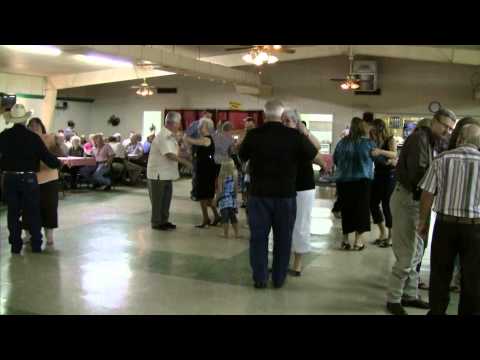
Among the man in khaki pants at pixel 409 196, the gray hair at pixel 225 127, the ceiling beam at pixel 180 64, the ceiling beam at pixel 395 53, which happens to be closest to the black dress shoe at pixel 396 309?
the man in khaki pants at pixel 409 196

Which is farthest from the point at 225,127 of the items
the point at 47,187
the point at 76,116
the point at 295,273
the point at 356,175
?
the point at 76,116

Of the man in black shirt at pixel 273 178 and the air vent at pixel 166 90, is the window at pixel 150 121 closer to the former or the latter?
the air vent at pixel 166 90

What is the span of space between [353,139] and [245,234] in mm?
1938

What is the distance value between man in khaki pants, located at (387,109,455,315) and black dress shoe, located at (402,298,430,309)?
160 millimetres

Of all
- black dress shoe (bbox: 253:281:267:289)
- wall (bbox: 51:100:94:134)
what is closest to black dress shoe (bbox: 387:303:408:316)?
black dress shoe (bbox: 253:281:267:289)

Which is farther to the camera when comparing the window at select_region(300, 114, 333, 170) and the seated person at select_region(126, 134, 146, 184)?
the window at select_region(300, 114, 333, 170)

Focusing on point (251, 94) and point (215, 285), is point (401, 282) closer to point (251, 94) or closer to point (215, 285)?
point (215, 285)

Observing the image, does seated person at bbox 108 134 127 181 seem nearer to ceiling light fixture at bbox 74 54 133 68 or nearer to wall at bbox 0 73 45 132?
ceiling light fixture at bbox 74 54 133 68

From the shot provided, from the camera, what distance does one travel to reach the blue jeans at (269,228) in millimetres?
4039

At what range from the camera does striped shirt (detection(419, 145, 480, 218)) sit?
2.98m
